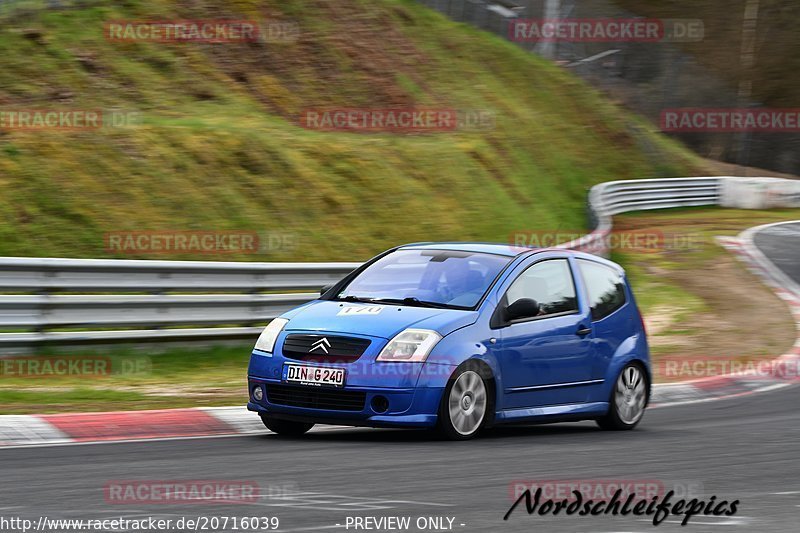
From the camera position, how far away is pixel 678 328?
1902 cm

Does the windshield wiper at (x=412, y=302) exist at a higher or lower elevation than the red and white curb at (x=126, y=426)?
higher

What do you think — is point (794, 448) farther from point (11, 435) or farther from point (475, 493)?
point (11, 435)

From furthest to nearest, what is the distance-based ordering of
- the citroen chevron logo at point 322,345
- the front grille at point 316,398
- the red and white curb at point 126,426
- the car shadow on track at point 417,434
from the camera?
the car shadow on track at point 417,434, the citroen chevron logo at point 322,345, the front grille at point 316,398, the red and white curb at point 126,426

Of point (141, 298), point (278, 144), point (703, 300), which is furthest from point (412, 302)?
point (278, 144)

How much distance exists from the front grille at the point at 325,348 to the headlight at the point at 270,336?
0.54 ft

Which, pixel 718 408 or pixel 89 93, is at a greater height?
pixel 89 93

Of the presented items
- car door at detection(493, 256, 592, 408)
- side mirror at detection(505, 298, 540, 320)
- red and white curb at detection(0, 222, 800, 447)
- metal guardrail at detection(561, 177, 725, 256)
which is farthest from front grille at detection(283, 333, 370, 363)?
metal guardrail at detection(561, 177, 725, 256)

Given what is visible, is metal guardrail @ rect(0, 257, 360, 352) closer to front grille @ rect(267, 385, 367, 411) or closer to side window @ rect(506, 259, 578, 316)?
front grille @ rect(267, 385, 367, 411)

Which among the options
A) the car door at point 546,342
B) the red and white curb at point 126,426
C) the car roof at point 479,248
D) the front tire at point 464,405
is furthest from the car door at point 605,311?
the red and white curb at point 126,426

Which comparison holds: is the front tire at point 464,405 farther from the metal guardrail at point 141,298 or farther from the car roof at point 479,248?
the metal guardrail at point 141,298

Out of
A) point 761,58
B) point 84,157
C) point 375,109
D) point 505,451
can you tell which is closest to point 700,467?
point 505,451

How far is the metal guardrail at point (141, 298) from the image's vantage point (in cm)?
1200

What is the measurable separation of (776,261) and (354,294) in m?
18.7

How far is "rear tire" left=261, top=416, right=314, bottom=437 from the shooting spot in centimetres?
934
